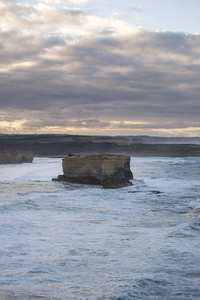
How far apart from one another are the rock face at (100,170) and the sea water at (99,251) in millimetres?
12276

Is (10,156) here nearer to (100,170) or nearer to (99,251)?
(100,170)

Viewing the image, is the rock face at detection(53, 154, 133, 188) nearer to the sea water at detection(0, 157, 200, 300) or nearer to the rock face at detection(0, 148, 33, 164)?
the sea water at detection(0, 157, 200, 300)

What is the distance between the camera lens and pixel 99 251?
47.3ft

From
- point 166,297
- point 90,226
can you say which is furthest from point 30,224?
point 166,297

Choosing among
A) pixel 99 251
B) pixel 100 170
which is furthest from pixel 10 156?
pixel 99 251

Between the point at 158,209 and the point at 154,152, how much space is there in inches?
5423

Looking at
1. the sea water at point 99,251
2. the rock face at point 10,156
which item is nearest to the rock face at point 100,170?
the sea water at point 99,251

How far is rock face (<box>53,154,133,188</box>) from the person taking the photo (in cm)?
3869

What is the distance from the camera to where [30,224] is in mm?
19062

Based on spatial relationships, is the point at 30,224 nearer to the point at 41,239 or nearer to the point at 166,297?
the point at 41,239

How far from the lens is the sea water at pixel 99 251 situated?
10539mm

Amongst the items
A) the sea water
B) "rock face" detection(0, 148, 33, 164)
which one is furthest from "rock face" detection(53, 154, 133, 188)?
"rock face" detection(0, 148, 33, 164)

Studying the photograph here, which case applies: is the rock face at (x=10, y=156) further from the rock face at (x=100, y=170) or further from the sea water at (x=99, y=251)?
the sea water at (x=99, y=251)

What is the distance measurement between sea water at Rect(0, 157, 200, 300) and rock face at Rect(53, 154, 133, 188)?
40.3ft
